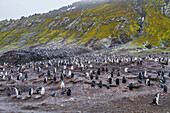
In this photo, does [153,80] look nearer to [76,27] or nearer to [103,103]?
[103,103]

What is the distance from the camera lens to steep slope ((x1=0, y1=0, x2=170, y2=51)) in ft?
253

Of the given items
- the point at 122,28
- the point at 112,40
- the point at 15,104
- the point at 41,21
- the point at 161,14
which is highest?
the point at 41,21

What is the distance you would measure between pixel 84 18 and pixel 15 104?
410 ft

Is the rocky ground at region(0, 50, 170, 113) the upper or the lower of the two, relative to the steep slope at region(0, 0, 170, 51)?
lower

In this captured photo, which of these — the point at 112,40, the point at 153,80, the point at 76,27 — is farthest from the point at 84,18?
the point at 153,80

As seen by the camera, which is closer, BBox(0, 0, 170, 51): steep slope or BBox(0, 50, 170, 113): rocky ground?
BBox(0, 50, 170, 113): rocky ground

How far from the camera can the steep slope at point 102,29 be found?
77.1 metres

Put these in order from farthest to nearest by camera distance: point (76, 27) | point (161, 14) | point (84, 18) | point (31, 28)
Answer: point (31, 28), point (84, 18), point (76, 27), point (161, 14)

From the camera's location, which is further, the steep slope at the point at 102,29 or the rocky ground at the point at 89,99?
the steep slope at the point at 102,29

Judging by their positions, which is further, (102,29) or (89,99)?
(102,29)

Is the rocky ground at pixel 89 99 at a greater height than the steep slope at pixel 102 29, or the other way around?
the steep slope at pixel 102 29

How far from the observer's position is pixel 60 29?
425 feet

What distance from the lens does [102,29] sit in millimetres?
98500

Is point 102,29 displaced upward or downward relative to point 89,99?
upward
